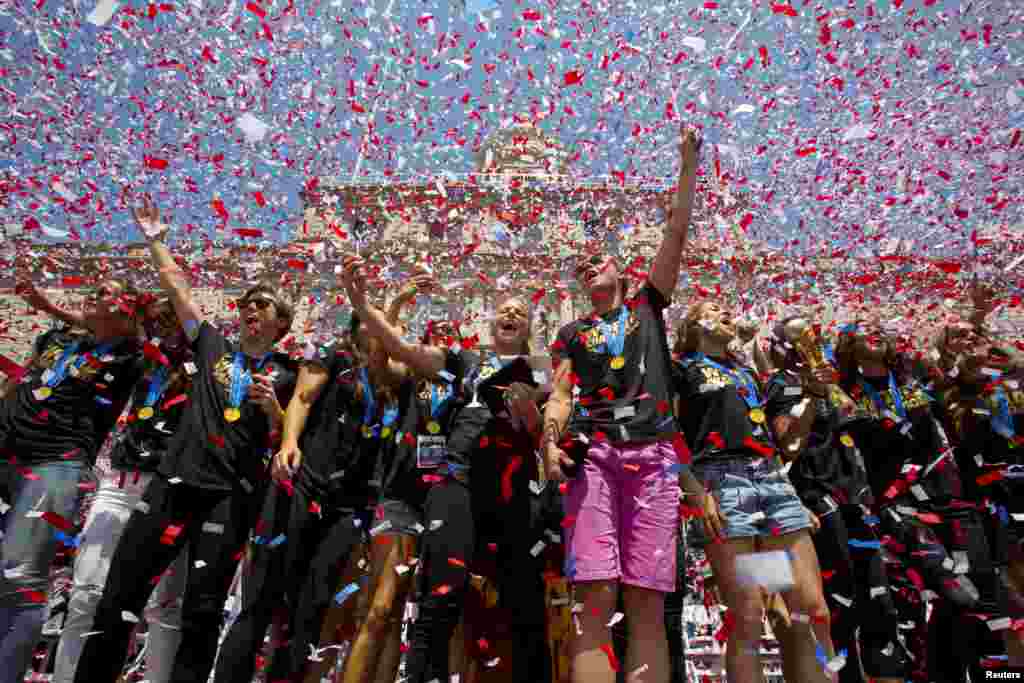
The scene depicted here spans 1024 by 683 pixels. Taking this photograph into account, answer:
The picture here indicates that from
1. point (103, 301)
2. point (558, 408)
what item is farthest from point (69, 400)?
point (558, 408)

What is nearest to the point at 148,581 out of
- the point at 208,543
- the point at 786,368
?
the point at 208,543

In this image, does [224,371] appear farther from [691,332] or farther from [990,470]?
[990,470]

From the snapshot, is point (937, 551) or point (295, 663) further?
point (937, 551)

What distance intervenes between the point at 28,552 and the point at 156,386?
1124mm

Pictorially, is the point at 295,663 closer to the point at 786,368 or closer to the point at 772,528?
the point at 772,528

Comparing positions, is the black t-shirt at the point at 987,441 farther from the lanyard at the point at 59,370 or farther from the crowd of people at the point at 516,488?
the lanyard at the point at 59,370

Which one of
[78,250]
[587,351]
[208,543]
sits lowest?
[208,543]

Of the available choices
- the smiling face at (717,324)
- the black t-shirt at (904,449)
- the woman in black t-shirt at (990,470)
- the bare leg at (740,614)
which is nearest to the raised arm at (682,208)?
the smiling face at (717,324)

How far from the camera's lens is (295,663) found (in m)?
3.26

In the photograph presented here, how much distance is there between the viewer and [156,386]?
3.97m

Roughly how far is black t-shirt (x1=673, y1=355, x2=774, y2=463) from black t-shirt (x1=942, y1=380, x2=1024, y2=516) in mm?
1768

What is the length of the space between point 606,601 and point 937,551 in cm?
245

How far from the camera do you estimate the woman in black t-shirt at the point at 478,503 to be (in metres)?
3.12

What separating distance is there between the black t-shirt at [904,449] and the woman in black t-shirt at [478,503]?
2.29m
